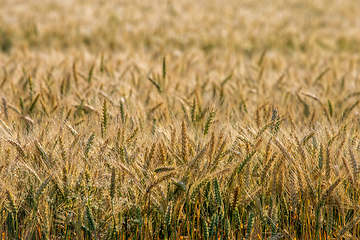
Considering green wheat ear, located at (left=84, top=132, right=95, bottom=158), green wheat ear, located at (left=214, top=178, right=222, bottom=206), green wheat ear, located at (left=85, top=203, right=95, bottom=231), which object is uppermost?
green wheat ear, located at (left=84, top=132, right=95, bottom=158)

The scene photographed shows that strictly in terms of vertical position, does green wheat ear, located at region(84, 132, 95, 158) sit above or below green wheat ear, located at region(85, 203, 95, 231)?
above

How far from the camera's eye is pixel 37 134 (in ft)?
4.84

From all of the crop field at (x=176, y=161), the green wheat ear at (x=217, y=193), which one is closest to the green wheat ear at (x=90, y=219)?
the crop field at (x=176, y=161)

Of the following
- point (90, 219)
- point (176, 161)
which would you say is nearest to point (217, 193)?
point (176, 161)

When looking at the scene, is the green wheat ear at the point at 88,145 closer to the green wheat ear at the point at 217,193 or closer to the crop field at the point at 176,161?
the crop field at the point at 176,161

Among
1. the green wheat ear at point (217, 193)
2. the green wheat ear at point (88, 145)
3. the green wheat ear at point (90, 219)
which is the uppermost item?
the green wheat ear at point (88, 145)

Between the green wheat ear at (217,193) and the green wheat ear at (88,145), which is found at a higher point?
the green wheat ear at (88,145)

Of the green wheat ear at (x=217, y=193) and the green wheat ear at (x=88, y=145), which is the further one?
the green wheat ear at (x=88, y=145)

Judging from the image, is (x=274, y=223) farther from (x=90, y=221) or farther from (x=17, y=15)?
(x=17, y=15)

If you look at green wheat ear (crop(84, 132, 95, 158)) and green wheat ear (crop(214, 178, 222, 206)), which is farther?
green wheat ear (crop(84, 132, 95, 158))

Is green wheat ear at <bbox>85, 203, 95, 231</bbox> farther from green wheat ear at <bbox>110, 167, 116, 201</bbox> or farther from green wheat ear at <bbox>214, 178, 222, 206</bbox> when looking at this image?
green wheat ear at <bbox>214, 178, 222, 206</bbox>

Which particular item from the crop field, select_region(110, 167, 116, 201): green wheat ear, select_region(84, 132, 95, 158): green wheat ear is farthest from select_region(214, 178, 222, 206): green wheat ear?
select_region(84, 132, 95, 158): green wheat ear

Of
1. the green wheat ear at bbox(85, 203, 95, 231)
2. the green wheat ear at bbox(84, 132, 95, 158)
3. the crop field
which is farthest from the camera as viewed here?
the green wheat ear at bbox(84, 132, 95, 158)

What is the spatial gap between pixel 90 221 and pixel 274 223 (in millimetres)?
591
